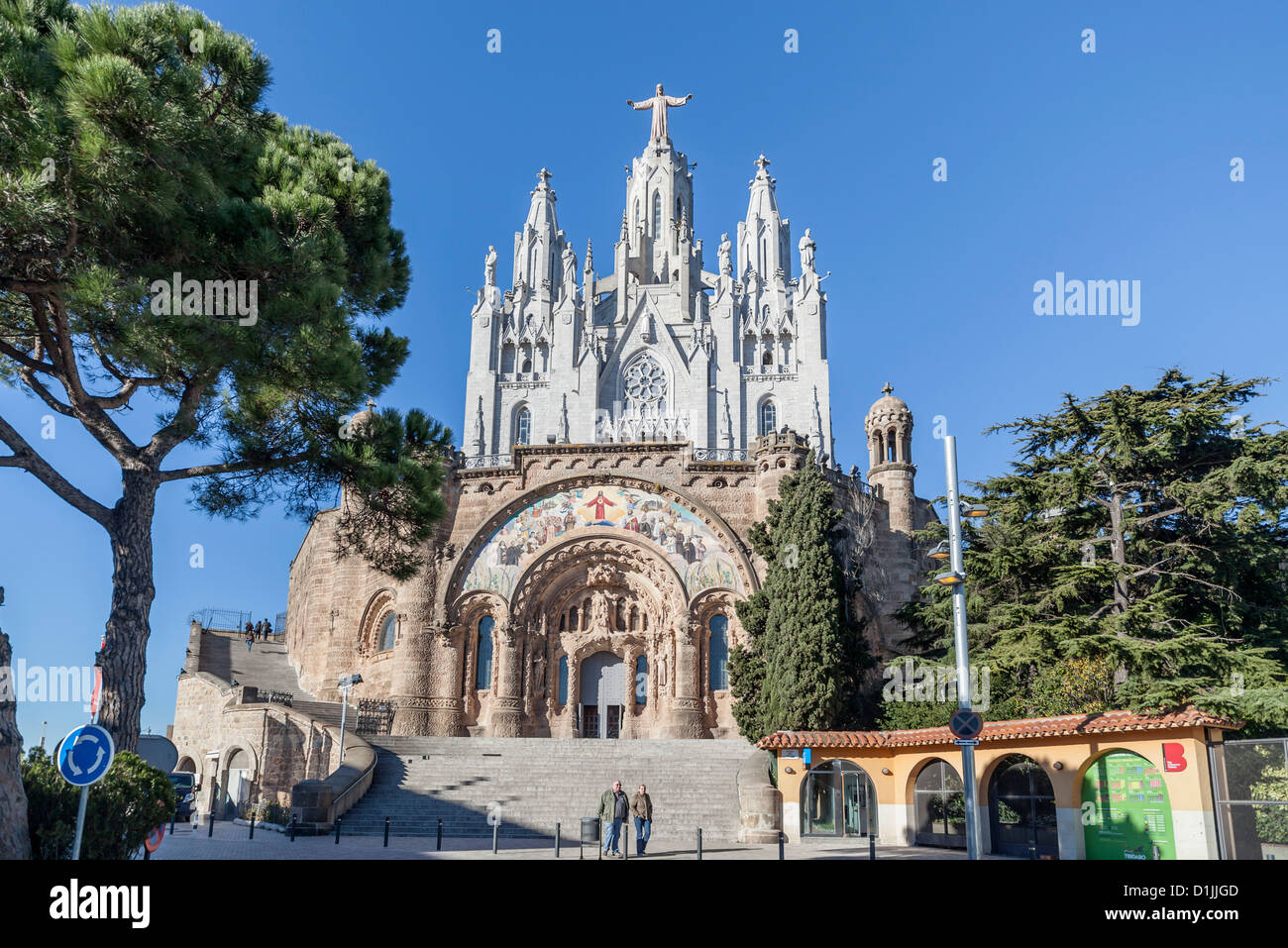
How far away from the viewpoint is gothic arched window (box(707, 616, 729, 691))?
29172 mm

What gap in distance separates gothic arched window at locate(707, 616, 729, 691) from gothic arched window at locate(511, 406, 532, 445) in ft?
80.0

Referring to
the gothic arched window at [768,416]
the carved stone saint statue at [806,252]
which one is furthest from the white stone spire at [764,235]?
the gothic arched window at [768,416]

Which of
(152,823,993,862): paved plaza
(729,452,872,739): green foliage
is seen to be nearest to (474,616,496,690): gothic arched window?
(729,452,872,739): green foliage

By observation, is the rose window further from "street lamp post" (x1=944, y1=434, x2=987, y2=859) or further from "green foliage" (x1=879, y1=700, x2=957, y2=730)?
"street lamp post" (x1=944, y1=434, x2=987, y2=859)

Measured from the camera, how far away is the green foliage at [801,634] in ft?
77.0

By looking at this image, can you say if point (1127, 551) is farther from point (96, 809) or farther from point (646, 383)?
point (646, 383)

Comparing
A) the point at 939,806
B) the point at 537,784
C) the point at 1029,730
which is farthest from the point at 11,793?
the point at 939,806

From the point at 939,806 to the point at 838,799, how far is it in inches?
79.1

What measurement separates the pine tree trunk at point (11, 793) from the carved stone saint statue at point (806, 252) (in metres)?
48.1

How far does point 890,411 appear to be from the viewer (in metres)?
34.4

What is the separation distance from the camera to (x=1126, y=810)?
1531cm
